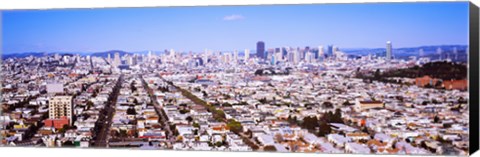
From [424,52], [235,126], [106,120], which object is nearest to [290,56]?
[235,126]

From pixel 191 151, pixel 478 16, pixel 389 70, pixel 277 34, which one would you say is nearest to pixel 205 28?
pixel 277 34

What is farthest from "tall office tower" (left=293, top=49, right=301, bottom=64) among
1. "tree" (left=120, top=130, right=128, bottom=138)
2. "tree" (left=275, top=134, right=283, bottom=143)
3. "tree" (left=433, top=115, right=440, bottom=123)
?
"tree" (left=120, top=130, right=128, bottom=138)

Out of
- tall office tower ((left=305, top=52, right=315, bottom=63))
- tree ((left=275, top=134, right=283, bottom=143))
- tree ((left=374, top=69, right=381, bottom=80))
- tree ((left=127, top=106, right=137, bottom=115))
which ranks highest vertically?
tall office tower ((left=305, top=52, right=315, bottom=63))

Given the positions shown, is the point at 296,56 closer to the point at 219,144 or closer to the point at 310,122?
the point at 310,122

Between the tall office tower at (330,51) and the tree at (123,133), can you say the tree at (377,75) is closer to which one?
the tall office tower at (330,51)

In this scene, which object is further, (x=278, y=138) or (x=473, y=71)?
(x=278, y=138)

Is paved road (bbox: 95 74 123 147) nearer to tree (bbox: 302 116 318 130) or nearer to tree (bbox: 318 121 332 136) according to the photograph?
tree (bbox: 302 116 318 130)

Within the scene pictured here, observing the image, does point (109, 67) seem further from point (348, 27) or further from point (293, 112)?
point (348, 27)
